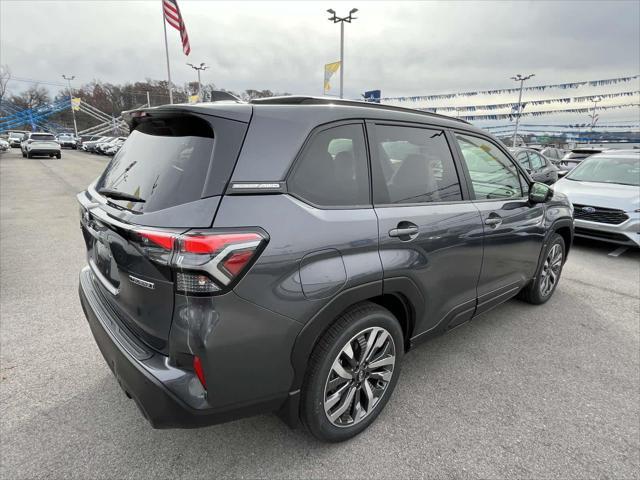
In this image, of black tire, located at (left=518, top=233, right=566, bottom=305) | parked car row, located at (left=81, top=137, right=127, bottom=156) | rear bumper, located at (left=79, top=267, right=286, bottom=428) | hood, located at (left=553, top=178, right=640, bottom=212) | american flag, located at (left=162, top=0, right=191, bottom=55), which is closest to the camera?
rear bumper, located at (left=79, top=267, right=286, bottom=428)

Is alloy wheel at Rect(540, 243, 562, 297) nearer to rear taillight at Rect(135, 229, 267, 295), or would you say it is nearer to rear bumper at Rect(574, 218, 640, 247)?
rear bumper at Rect(574, 218, 640, 247)

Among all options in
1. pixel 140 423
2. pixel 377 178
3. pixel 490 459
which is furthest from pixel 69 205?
pixel 490 459

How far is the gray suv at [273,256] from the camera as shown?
1609 mm

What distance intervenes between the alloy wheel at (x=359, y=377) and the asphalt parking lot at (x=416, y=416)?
0.59ft

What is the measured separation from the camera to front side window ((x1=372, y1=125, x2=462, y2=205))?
2238mm

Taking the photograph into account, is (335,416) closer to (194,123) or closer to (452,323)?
(452,323)

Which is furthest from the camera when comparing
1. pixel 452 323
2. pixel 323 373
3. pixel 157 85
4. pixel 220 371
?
pixel 157 85

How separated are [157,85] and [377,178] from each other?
8762 centimetres

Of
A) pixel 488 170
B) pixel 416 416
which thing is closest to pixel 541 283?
pixel 488 170

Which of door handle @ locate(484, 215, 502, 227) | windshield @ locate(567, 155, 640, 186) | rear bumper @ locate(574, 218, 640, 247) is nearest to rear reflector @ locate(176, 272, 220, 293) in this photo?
door handle @ locate(484, 215, 502, 227)

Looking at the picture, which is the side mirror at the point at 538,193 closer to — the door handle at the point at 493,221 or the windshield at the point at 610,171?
the door handle at the point at 493,221

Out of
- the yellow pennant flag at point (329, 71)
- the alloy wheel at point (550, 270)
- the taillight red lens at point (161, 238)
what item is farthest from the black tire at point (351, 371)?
the yellow pennant flag at point (329, 71)

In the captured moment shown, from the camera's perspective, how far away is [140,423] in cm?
232

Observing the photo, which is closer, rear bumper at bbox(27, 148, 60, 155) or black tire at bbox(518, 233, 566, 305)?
black tire at bbox(518, 233, 566, 305)
